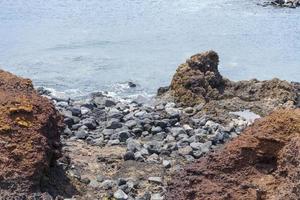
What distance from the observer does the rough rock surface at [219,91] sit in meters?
11.8

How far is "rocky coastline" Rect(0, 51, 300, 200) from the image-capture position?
6402 millimetres

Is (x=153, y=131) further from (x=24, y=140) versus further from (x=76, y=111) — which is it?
(x=24, y=140)

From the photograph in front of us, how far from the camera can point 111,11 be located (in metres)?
27.1

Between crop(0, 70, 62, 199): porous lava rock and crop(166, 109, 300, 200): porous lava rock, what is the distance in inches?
47.7

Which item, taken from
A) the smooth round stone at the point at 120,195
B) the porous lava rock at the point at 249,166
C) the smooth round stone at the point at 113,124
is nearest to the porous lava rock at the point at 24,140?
the smooth round stone at the point at 120,195

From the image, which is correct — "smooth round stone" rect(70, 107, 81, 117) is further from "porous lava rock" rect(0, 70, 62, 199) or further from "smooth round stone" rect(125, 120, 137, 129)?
"porous lava rock" rect(0, 70, 62, 199)

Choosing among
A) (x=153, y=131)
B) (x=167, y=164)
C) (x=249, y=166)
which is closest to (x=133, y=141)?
(x=153, y=131)

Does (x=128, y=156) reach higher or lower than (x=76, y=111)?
higher

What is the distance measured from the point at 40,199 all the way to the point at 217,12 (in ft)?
76.9

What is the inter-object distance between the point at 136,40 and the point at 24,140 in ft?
49.8

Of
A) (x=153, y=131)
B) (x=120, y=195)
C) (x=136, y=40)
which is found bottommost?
(x=136, y=40)

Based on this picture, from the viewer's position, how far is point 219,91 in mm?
12641

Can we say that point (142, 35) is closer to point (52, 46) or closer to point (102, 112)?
point (52, 46)

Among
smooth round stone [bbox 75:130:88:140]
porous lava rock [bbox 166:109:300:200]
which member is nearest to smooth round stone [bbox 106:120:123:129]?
smooth round stone [bbox 75:130:88:140]
